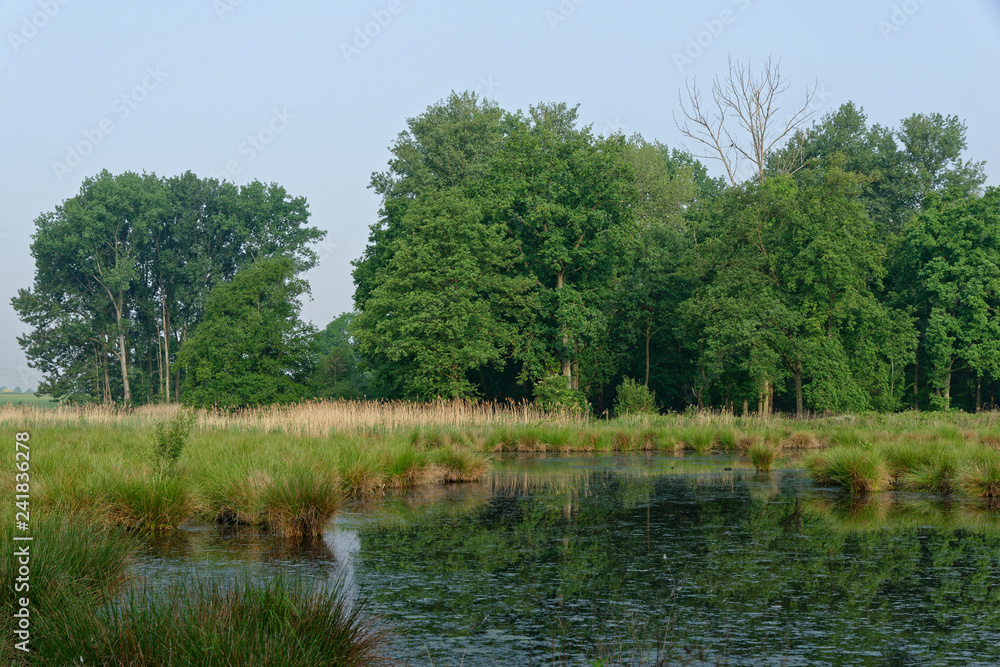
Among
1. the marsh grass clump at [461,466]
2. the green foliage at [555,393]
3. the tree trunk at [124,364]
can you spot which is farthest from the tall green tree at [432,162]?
the marsh grass clump at [461,466]

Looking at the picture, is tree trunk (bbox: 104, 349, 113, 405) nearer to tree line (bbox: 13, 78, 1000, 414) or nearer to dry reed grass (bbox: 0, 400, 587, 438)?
tree line (bbox: 13, 78, 1000, 414)

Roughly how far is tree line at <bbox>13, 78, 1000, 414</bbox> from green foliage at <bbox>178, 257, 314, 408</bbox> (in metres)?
0.12

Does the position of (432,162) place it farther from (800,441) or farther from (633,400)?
(800,441)

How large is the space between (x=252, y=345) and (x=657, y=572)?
41.8 metres

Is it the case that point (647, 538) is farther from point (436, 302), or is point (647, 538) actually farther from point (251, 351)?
point (251, 351)

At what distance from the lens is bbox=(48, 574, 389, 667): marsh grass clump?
15.6 feet

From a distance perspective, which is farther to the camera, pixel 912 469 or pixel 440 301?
pixel 440 301

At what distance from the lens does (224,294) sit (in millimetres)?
49250

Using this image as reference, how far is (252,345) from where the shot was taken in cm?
4791

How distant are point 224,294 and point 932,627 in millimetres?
46615

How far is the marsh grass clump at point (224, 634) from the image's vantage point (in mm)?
4742

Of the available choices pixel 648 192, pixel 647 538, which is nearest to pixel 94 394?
pixel 648 192

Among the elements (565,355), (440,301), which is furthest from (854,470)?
(565,355)

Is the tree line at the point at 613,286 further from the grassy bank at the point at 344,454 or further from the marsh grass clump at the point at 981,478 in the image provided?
the marsh grass clump at the point at 981,478
